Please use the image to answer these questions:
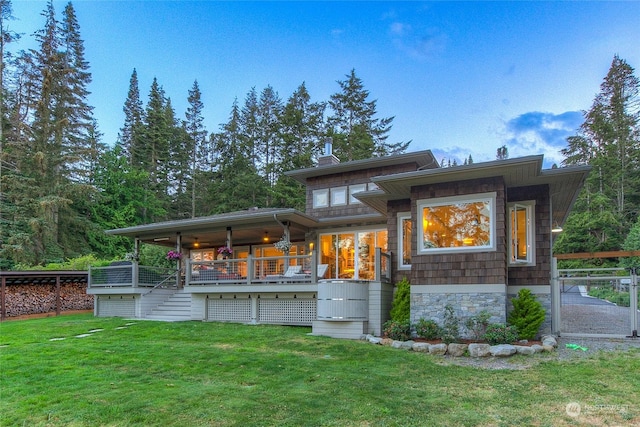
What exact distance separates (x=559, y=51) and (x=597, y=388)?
45.2ft

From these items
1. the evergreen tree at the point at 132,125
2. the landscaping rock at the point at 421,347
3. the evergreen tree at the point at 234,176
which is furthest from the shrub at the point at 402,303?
the evergreen tree at the point at 132,125

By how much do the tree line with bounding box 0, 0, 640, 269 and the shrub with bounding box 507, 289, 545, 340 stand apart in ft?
65.1

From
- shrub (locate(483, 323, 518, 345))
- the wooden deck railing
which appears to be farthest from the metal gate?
the wooden deck railing

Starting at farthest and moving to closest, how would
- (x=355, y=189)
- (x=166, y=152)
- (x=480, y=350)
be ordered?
(x=166, y=152) → (x=355, y=189) → (x=480, y=350)

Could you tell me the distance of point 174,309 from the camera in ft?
46.3

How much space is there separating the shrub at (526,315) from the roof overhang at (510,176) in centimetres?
248

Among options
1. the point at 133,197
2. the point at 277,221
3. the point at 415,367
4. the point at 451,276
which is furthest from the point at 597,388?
the point at 133,197

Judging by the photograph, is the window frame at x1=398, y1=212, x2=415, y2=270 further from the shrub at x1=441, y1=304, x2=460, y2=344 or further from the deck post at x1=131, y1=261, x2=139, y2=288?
the deck post at x1=131, y1=261, x2=139, y2=288

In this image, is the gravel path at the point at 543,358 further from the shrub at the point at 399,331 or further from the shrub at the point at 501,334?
the shrub at the point at 399,331

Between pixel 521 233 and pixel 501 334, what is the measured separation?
272 cm

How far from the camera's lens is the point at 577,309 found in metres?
10.5

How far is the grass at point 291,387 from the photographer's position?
14.5 feet

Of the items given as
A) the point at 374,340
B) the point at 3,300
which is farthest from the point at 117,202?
the point at 374,340

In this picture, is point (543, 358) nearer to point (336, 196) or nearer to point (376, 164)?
point (376, 164)
